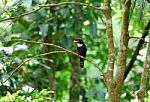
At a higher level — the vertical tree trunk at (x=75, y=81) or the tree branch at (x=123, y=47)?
the tree branch at (x=123, y=47)

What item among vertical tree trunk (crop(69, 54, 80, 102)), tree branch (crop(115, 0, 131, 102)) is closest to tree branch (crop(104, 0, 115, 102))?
tree branch (crop(115, 0, 131, 102))

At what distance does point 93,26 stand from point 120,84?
1.14m

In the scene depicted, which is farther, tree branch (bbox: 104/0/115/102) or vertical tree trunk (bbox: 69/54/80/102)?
vertical tree trunk (bbox: 69/54/80/102)

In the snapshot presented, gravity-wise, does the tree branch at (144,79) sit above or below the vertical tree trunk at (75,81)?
above

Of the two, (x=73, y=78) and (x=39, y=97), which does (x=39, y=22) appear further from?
(x=39, y=97)

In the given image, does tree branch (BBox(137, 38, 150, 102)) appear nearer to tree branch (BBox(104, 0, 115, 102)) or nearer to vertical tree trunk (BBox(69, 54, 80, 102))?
tree branch (BBox(104, 0, 115, 102))

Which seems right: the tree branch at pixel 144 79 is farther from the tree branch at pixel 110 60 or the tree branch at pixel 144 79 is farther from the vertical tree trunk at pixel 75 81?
the vertical tree trunk at pixel 75 81

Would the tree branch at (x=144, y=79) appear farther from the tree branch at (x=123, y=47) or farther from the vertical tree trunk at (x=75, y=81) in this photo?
the vertical tree trunk at (x=75, y=81)

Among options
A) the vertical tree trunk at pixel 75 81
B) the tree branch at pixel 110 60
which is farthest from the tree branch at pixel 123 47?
the vertical tree trunk at pixel 75 81

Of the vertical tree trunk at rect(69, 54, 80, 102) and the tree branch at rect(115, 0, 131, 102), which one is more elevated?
the tree branch at rect(115, 0, 131, 102)

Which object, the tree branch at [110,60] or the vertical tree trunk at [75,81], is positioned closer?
the tree branch at [110,60]

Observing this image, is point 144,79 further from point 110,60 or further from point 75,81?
point 75,81

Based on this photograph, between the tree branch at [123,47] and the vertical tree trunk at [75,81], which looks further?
the vertical tree trunk at [75,81]

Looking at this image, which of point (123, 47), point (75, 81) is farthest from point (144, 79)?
point (75, 81)
